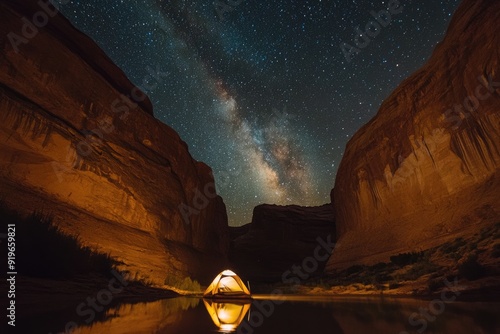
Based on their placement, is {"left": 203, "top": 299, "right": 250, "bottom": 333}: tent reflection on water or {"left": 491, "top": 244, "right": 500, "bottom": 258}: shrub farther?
{"left": 491, "top": 244, "right": 500, "bottom": 258}: shrub

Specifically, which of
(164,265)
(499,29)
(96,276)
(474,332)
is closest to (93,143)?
(164,265)

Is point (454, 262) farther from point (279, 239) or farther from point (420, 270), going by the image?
point (279, 239)

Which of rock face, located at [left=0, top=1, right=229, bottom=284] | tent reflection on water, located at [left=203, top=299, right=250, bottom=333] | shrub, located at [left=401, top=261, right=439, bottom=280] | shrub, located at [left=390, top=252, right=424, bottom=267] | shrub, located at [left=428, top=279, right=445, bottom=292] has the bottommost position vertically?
tent reflection on water, located at [left=203, top=299, right=250, bottom=333]

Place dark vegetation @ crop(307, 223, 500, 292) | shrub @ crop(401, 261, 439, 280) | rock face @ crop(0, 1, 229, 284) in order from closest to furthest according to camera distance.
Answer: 1. dark vegetation @ crop(307, 223, 500, 292)
2. rock face @ crop(0, 1, 229, 284)
3. shrub @ crop(401, 261, 439, 280)

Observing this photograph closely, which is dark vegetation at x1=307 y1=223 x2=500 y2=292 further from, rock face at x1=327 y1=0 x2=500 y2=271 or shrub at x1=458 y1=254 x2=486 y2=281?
rock face at x1=327 y1=0 x2=500 y2=271

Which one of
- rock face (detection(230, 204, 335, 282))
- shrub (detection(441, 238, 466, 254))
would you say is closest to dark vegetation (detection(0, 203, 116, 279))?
shrub (detection(441, 238, 466, 254))

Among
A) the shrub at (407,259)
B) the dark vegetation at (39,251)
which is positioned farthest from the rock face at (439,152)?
the dark vegetation at (39,251)

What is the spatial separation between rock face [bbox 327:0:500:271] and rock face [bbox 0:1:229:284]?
756 inches

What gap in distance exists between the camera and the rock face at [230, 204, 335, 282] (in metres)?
65.8

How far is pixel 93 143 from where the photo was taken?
18.2 m

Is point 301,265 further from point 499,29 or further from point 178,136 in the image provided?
point 499,29

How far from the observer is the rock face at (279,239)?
216 feet

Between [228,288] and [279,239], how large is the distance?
64.2 meters

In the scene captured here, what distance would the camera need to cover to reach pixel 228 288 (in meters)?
10.3
